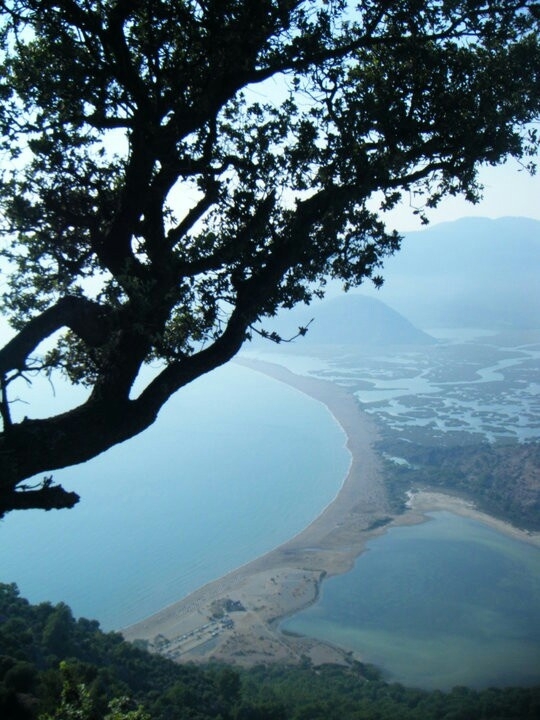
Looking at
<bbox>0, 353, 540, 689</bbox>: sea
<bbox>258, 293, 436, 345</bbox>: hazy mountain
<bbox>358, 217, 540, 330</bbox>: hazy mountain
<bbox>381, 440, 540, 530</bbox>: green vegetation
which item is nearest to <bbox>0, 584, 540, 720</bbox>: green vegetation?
<bbox>0, 353, 540, 689</bbox>: sea

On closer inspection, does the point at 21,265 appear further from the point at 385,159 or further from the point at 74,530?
the point at 74,530

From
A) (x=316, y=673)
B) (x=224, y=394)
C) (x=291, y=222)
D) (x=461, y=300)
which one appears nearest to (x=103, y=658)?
(x=316, y=673)

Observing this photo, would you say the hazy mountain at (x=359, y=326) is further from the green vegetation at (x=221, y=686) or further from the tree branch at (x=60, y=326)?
the tree branch at (x=60, y=326)

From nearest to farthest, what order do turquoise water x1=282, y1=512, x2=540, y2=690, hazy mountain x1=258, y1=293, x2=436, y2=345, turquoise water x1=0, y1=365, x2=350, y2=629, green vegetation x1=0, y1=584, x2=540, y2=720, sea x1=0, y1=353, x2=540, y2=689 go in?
green vegetation x1=0, y1=584, x2=540, y2=720
turquoise water x1=282, y1=512, x2=540, y2=690
sea x1=0, y1=353, x2=540, y2=689
turquoise water x1=0, y1=365, x2=350, y2=629
hazy mountain x1=258, y1=293, x2=436, y2=345

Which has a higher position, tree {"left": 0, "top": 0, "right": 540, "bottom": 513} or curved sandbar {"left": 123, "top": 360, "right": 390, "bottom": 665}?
tree {"left": 0, "top": 0, "right": 540, "bottom": 513}

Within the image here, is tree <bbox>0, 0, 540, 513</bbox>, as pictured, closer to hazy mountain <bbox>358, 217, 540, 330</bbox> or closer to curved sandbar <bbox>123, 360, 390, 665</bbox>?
curved sandbar <bbox>123, 360, 390, 665</bbox>

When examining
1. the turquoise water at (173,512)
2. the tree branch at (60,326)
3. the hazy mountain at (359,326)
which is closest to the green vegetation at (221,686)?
the turquoise water at (173,512)

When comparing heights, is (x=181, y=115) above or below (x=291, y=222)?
above
